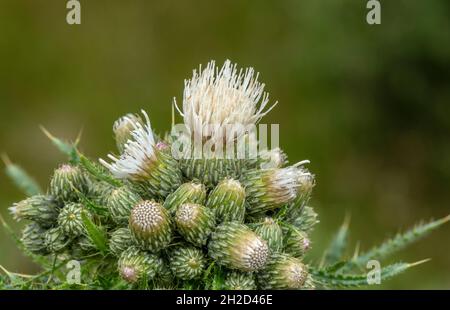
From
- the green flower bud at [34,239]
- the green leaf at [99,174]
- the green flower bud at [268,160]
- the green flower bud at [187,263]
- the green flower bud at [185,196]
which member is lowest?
the green flower bud at [187,263]

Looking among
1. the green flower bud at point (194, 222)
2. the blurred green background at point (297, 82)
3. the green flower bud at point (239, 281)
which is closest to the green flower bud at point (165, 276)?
the green flower bud at point (194, 222)

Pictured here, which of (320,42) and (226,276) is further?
(320,42)

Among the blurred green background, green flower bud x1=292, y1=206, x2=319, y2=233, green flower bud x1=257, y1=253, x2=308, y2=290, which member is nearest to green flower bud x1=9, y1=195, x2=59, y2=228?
green flower bud x1=257, y1=253, x2=308, y2=290

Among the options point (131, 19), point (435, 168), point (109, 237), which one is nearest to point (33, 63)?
point (131, 19)

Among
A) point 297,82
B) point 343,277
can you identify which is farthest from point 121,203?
point 297,82

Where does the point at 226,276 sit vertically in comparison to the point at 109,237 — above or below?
below

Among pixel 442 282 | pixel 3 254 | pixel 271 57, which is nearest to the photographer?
pixel 3 254

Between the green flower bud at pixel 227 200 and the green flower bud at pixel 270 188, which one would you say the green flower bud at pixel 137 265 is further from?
the green flower bud at pixel 270 188

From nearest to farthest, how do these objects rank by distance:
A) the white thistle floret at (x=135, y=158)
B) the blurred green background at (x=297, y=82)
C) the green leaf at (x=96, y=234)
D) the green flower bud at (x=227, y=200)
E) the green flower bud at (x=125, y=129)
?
the green leaf at (x=96, y=234), the green flower bud at (x=227, y=200), the white thistle floret at (x=135, y=158), the green flower bud at (x=125, y=129), the blurred green background at (x=297, y=82)

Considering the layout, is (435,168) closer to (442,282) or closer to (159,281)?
(442,282)
